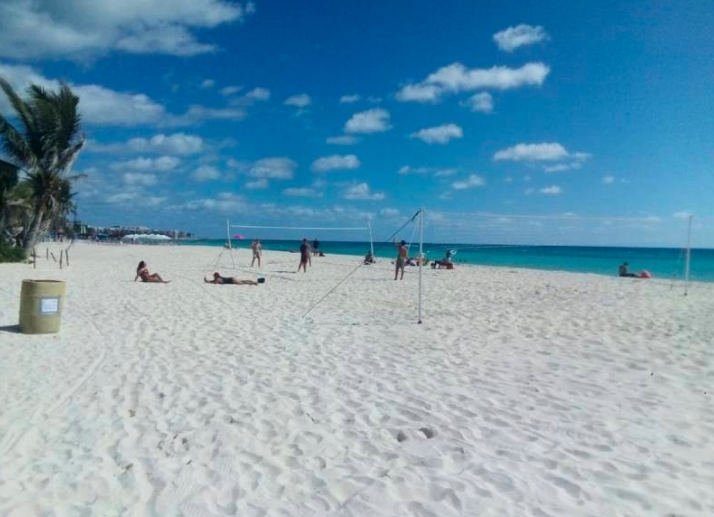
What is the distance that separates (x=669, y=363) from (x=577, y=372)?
4.08 feet

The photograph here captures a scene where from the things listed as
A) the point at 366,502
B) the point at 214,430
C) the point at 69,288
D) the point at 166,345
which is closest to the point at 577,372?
the point at 366,502

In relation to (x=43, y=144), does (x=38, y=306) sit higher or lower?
lower

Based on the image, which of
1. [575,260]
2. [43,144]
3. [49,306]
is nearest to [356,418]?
[49,306]

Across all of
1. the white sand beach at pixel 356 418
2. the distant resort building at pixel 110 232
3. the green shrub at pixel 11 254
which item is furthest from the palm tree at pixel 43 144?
the distant resort building at pixel 110 232

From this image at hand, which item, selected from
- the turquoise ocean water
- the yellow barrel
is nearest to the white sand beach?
the yellow barrel

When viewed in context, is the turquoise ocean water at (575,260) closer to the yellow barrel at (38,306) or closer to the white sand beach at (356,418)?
the white sand beach at (356,418)

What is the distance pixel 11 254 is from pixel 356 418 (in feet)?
67.7

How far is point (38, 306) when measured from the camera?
273 inches

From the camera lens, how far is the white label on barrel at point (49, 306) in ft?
22.8

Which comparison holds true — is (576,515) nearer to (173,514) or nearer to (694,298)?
(173,514)

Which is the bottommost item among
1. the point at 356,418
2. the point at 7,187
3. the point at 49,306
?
the point at 356,418

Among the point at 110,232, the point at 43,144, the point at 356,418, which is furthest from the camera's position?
the point at 110,232

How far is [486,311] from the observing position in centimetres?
962

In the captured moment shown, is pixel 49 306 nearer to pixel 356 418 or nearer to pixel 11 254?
pixel 356 418
